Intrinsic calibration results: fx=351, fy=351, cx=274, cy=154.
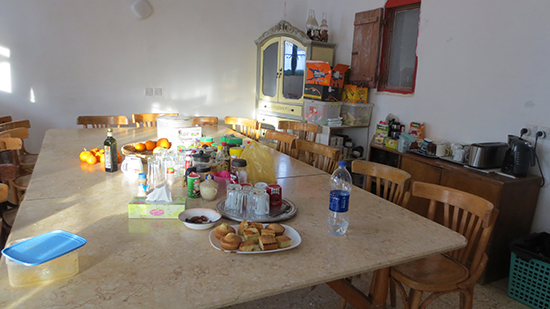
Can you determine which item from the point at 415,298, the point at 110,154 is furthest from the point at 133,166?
the point at 415,298

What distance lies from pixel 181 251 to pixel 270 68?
12.9 ft

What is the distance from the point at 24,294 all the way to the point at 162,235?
465mm

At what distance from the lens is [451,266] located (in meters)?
1.78

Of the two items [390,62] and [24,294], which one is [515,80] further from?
[24,294]

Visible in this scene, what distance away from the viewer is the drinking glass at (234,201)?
1544 millimetres

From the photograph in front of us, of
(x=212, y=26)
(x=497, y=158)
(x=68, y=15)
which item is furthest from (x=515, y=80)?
(x=68, y=15)

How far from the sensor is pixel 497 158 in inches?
103

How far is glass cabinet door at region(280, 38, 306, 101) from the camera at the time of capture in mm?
4371

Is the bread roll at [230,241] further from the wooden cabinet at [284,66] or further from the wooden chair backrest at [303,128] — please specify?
the wooden cabinet at [284,66]

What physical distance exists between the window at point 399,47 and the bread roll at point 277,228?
278 cm

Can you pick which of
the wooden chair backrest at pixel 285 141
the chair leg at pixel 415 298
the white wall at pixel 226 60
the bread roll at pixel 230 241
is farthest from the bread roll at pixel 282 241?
the white wall at pixel 226 60

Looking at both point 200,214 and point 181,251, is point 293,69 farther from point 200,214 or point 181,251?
point 181,251

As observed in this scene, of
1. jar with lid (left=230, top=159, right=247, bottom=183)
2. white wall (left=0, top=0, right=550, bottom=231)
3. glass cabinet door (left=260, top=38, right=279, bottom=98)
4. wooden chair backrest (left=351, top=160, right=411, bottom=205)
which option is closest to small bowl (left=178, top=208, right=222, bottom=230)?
jar with lid (left=230, top=159, right=247, bottom=183)

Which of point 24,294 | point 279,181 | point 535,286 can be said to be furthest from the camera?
point 535,286
